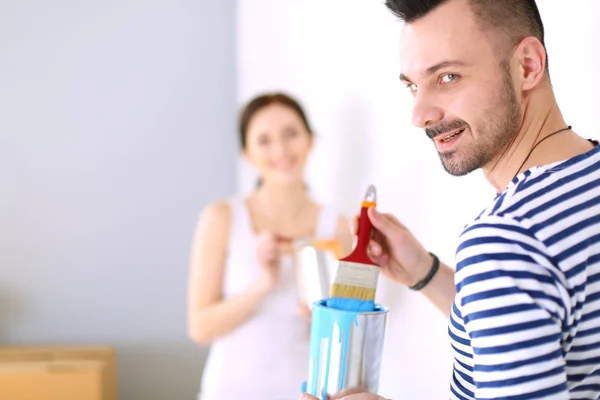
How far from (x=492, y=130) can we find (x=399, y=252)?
29cm

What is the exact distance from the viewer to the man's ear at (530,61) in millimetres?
593

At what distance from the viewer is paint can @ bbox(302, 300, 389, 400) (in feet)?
2.26

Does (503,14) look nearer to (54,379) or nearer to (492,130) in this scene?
(492,130)

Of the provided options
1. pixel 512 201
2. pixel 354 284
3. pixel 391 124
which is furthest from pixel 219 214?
pixel 512 201

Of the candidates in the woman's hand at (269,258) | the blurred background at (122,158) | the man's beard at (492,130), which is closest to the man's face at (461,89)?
the man's beard at (492,130)

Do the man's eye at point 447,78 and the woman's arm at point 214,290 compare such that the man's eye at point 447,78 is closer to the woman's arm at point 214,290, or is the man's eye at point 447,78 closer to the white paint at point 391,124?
the white paint at point 391,124

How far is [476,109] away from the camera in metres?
0.59

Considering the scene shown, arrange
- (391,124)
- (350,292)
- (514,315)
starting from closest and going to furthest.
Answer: (514,315), (350,292), (391,124)

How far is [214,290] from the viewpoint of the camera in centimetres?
133

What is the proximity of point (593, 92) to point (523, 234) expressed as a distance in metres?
0.28

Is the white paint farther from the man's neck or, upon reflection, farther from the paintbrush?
the paintbrush

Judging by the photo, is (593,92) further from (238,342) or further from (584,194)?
(238,342)

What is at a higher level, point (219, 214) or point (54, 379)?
point (219, 214)

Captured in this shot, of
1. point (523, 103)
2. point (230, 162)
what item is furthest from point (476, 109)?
point (230, 162)
